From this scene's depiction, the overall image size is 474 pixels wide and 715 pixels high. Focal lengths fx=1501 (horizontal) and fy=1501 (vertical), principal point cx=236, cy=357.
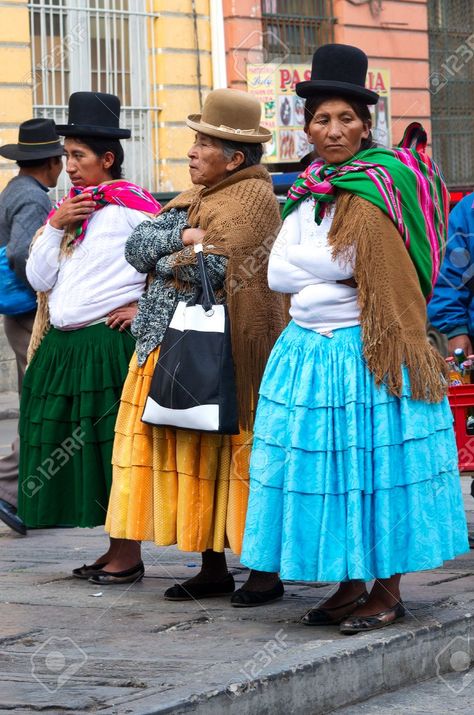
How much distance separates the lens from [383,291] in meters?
4.96

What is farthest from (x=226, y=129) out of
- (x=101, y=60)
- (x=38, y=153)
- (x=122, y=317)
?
(x=101, y=60)

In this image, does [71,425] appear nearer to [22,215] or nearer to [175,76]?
[22,215]

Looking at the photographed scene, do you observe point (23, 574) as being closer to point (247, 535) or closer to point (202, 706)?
point (247, 535)

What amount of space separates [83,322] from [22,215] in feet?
5.40

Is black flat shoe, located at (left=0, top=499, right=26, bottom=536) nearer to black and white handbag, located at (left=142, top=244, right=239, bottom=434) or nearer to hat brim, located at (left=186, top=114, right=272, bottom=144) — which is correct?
black and white handbag, located at (left=142, top=244, right=239, bottom=434)

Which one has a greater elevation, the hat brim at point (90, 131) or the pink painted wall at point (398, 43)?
the pink painted wall at point (398, 43)

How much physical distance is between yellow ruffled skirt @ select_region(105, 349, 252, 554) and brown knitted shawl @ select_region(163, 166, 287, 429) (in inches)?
7.3

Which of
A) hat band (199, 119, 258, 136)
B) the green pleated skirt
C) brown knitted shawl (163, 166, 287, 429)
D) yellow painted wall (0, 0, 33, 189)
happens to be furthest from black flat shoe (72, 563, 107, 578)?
yellow painted wall (0, 0, 33, 189)

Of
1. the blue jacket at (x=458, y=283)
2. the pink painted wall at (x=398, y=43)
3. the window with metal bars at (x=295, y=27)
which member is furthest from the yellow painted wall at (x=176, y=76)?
the blue jacket at (x=458, y=283)

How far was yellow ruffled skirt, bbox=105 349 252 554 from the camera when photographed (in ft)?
18.6

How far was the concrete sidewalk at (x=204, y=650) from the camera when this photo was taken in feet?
13.9

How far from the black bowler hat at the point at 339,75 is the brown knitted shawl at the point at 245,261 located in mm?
600

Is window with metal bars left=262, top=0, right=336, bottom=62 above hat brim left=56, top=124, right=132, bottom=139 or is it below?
above

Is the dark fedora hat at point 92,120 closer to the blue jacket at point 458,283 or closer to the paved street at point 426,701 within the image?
the blue jacket at point 458,283
